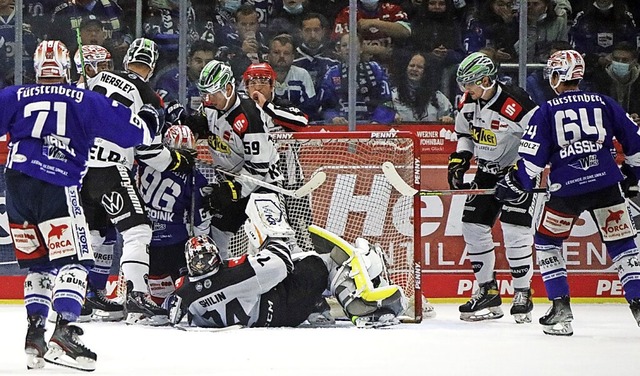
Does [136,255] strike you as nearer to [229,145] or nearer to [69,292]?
[229,145]

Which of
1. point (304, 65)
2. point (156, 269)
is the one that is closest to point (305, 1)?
point (304, 65)

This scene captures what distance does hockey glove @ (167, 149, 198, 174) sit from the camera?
21.1 feet

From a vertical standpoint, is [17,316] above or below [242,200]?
below

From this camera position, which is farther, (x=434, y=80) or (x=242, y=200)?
(x=434, y=80)

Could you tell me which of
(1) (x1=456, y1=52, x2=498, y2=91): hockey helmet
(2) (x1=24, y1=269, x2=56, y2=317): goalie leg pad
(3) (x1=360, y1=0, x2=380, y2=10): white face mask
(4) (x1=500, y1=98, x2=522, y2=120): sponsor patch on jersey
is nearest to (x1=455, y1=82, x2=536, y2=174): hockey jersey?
(4) (x1=500, y1=98, x2=522, y2=120): sponsor patch on jersey

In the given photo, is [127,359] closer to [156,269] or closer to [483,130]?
[156,269]

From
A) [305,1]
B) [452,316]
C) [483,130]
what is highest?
[305,1]

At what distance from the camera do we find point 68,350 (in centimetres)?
453

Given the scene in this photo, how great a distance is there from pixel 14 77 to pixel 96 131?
9.53 ft

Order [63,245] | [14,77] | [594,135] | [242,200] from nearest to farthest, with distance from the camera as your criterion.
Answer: [63,245]
[594,135]
[242,200]
[14,77]

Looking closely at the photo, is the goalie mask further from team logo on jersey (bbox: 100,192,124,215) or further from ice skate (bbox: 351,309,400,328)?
ice skate (bbox: 351,309,400,328)

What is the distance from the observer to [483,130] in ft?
22.2

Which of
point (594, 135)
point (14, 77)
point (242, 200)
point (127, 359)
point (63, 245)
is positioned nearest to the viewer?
point (63, 245)

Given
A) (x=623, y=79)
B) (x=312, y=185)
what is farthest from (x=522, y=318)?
(x=623, y=79)
